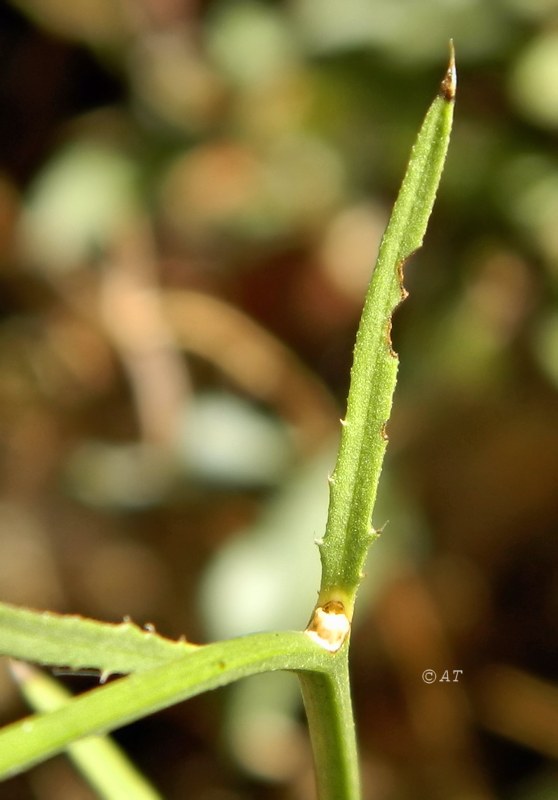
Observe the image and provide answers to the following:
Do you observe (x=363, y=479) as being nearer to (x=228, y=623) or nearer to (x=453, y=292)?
(x=228, y=623)

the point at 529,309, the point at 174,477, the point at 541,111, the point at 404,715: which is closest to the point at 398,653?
the point at 404,715

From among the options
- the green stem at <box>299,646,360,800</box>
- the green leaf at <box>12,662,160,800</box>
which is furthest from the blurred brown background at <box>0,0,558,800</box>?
the green stem at <box>299,646,360,800</box>

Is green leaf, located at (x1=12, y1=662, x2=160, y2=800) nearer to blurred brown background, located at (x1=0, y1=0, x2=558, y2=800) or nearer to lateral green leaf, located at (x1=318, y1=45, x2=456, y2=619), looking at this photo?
lateral green leaf, located at (x1=318, y1=45, x2=456, y2=619)

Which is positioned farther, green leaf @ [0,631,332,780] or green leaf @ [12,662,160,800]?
green leaf @ [12,662,160,800]

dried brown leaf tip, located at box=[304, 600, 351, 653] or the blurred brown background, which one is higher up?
the blurred brown background

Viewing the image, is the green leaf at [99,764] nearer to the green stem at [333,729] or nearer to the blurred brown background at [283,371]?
the green stem at [333,729]

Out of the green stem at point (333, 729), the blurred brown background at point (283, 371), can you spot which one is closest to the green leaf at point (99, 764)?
the green stem at point (333, 729)
